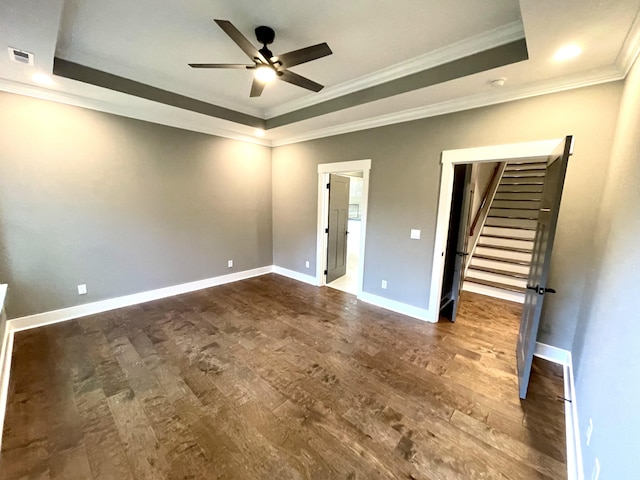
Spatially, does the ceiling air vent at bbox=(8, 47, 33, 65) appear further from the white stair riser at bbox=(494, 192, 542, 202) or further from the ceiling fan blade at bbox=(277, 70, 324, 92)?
the white stair riser at bbox=(494, 192, 542, 202)

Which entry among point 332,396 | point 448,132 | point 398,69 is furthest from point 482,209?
point 332,396

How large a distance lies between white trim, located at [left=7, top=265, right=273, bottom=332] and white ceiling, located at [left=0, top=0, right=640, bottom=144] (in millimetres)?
2476

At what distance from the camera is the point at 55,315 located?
3.09 metres

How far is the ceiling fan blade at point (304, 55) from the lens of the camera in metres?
1.88

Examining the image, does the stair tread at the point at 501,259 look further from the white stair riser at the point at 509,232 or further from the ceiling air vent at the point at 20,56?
the ceiling air vent at the point at 20,56

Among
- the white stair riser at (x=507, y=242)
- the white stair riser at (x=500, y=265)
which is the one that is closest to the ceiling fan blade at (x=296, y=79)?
the white stair riser at (x=500, y=265)

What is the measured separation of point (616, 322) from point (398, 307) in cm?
244

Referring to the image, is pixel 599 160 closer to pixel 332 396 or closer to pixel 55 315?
pixel 332 396

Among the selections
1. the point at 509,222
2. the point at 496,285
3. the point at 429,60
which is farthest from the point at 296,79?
the point at 509,222

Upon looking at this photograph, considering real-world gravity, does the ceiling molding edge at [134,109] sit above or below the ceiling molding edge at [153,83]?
below

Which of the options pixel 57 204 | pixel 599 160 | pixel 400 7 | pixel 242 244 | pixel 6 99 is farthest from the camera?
pixel 242 244

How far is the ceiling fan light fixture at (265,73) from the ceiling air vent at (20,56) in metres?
1.89

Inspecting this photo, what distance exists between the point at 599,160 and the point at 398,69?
6.58 ft

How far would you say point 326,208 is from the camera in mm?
4504
